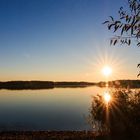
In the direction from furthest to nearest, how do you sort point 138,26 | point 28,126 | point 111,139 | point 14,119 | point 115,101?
point 14,119, point 28,126, point 115,101, point 111,139, point 138,26

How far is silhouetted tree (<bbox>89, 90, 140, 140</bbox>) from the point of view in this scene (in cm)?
1841

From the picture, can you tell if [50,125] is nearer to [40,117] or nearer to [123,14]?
[40,117]

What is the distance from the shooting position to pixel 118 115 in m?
19.4

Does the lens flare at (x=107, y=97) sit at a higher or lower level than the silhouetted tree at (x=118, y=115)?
higher

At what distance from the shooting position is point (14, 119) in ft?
151

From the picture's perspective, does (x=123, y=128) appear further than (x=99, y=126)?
No

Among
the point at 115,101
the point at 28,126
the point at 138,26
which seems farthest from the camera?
the point at 28,126

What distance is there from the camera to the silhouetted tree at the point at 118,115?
60.4ft

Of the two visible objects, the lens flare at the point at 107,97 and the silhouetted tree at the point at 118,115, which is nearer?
the silhouetted tree at the point at 118,115

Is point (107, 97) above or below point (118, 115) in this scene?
above

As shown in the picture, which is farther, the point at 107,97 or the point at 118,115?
the point at 107,97

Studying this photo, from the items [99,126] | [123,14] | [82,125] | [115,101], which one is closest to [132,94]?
[115,101]

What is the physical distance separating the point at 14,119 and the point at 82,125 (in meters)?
10.3

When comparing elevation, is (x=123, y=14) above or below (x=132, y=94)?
above
